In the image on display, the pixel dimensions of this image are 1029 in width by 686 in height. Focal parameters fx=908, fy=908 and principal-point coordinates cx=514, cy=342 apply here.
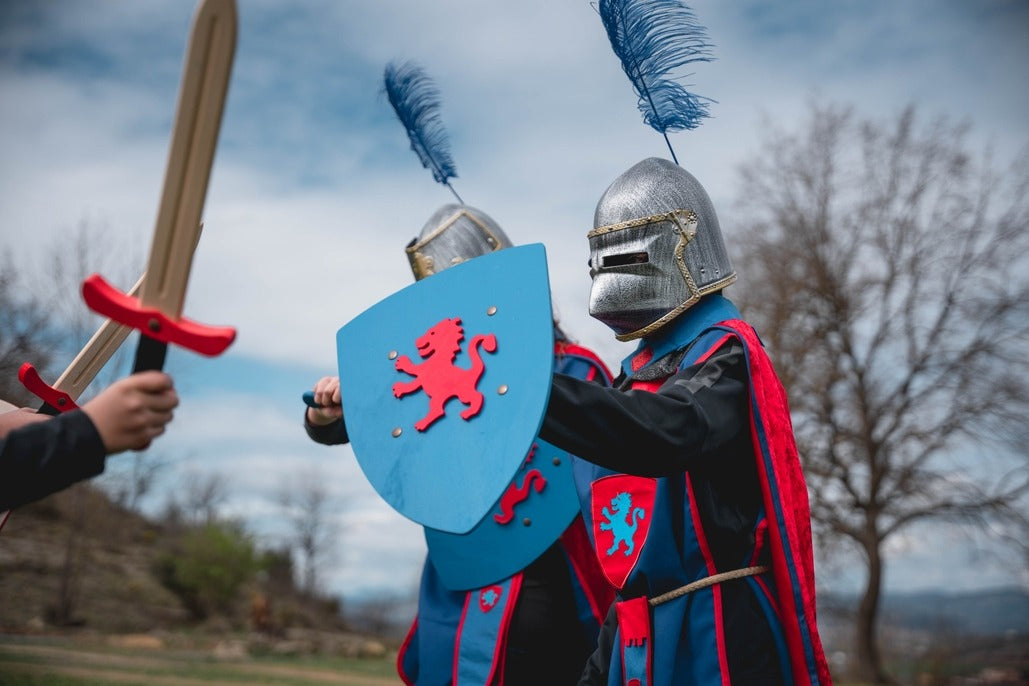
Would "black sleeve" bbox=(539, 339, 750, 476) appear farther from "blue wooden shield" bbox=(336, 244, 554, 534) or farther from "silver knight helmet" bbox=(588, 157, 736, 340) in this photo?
"silver knight helmet" bbox=(588, 157, 736, 340)

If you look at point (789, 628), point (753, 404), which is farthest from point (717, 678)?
point (753, 404)

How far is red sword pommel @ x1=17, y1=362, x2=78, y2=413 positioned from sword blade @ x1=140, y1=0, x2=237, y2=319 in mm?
837

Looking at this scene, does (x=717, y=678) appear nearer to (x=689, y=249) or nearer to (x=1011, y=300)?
(x=689, y=249)

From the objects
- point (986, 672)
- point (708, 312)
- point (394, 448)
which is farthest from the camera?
point (986, 672)

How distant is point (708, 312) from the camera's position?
244cm

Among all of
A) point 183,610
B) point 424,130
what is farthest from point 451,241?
point 183,610

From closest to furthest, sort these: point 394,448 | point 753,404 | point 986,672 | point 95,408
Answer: point 95,408
point 394,448
point 753,404
point 986,672

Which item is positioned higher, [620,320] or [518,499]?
[620,320]

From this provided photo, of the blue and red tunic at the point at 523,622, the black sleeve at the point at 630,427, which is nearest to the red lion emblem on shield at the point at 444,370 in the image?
the black sleeve at the point at 630,427

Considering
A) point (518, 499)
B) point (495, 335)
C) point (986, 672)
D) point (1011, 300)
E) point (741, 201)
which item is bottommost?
point (986, 672)

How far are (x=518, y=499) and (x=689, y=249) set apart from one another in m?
1.01

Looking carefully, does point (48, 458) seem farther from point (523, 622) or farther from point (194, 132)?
point (523, 622)

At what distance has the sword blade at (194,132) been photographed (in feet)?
4.83

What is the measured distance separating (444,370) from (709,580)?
80 centimetres
